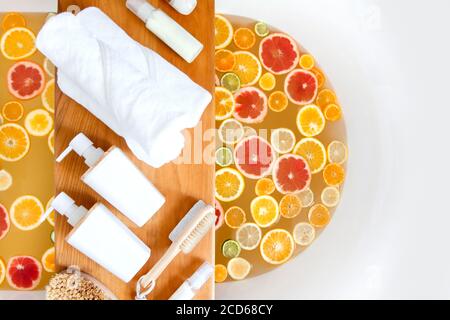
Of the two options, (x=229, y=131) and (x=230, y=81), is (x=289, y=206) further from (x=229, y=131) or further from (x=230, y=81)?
(x=230, y=81)

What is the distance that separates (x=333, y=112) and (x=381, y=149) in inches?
8.9

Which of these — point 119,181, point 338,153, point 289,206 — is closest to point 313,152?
point 338,153

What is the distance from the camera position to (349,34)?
1548 mm

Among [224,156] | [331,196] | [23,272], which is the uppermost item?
[224,156]

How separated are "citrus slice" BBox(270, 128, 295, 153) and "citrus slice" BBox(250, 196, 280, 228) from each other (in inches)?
7.7

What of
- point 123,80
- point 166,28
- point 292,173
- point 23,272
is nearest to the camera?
point 123,80

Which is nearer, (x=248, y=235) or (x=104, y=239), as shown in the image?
(x=104, y=239)

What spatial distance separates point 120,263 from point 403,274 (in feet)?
3.18

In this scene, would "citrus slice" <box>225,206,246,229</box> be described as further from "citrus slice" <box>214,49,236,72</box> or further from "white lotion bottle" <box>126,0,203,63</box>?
"white lotion bottle" <box>126,0,203,63</box>

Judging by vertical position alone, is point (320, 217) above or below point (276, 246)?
above

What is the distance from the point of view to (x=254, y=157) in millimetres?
1581

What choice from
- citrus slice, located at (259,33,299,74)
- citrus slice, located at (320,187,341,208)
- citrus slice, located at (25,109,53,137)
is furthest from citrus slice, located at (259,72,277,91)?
citrus slice, located at (25,109,53,137)
